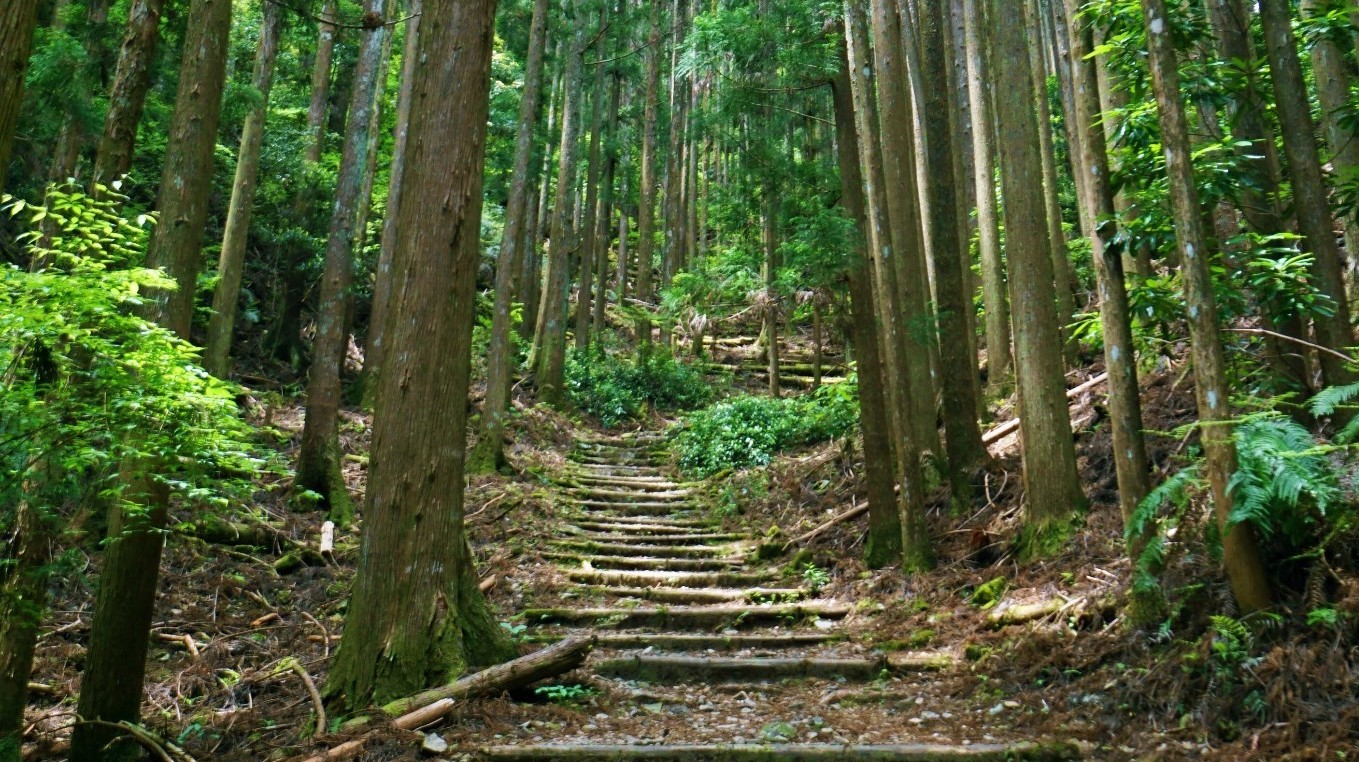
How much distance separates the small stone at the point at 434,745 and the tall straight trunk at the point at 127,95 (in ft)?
12.8

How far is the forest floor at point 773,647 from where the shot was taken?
14.4ft

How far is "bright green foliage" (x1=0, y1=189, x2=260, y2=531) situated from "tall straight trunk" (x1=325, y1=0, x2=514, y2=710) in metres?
1.05

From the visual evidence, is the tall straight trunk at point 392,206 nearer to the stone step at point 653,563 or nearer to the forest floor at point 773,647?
the forest floor at point 773,647

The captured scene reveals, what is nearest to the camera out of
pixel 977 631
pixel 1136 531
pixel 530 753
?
pixel 530 753

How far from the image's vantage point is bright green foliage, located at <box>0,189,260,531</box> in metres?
3.48

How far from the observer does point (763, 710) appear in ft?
18.0

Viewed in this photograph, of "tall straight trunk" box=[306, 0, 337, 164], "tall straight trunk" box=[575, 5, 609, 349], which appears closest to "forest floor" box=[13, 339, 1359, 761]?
"tall straight trunk" box=[306, 0, 337, 164]

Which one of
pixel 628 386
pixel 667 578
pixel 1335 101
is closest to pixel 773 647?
pixel 667 578

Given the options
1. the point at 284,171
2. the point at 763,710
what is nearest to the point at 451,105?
the point at 763,710

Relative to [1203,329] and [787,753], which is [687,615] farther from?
[1203,329]

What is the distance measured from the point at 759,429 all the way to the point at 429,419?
9.40 meters

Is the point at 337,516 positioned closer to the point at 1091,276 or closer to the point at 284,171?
the point at 284,171

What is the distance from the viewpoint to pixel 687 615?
7.72 metres

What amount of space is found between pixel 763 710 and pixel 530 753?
176cm
